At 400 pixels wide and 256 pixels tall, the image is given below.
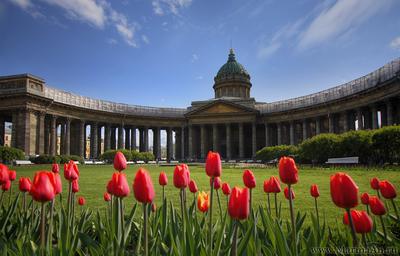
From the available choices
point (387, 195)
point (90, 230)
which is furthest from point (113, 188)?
point (387, 195)

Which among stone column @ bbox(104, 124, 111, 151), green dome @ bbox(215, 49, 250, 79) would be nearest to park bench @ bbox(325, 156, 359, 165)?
stone column @ bbox(104, 124, 111, 151)

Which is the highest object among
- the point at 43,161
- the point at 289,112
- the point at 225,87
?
the point at 225,87

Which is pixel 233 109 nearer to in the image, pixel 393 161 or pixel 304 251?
pixel 393 161

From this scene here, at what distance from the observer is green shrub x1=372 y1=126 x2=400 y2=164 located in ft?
76.7

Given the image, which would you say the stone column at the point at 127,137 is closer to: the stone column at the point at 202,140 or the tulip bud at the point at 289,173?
the stone column at the point at 202,140

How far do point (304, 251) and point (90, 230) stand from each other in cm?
289

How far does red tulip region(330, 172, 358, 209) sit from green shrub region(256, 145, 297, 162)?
38.6 metres

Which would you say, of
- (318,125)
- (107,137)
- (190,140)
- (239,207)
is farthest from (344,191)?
(190,140)

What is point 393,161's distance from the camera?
83.4 feet

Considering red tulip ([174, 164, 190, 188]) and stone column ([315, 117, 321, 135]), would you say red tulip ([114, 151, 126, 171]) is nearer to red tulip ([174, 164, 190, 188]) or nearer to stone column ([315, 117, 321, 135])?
red tulip ([174, 164, 190, 188])

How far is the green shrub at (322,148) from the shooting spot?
98.3 feet

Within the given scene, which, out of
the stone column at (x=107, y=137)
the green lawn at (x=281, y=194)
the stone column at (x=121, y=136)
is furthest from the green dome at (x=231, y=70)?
the green lawn at (x=281, y=194)

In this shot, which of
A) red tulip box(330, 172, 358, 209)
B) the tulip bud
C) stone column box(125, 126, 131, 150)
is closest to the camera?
red tulip box(330, 172, 358, 209)

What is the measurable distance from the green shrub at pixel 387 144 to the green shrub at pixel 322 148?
427cm
